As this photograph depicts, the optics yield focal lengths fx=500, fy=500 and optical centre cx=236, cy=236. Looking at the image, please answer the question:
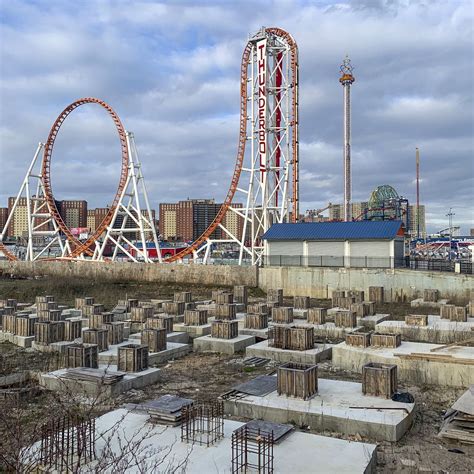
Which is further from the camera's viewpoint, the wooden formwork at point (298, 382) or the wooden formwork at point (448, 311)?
the wooden formwork at point (448, 311)

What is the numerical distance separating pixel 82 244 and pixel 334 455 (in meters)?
36.9

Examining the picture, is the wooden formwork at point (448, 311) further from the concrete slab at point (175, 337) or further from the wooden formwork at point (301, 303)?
the concrete slab at point (175, 337)

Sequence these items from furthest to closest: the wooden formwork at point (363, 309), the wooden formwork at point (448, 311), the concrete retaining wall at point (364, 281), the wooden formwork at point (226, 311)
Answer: the concrete retaining wall at point (364, 281) → the wooden formwork at point (363, 309) → the wooden formwork at point (226, 311) → the wooden formwork at point (448, 311)

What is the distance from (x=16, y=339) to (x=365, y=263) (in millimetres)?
18171

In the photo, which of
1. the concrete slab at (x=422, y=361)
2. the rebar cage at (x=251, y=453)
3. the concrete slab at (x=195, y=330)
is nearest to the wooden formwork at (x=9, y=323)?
the concrete slab at (x=195, y=330)

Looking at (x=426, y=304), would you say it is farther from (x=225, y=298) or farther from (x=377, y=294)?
(x=225, y=298)

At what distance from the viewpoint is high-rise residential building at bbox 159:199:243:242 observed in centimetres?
13788

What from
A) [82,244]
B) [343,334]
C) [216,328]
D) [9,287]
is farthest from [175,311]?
[82,244]

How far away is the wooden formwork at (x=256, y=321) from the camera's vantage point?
54.9 feet

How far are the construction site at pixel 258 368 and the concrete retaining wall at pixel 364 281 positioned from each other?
63mm

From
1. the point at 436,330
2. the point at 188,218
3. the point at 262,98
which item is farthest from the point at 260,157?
the point at 188,218

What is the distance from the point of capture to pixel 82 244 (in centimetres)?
4094

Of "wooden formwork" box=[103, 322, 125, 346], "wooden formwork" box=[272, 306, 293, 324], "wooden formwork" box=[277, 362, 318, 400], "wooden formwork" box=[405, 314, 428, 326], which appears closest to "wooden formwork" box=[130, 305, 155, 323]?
"wooden formwork" box=[103, 322, 125, 346]

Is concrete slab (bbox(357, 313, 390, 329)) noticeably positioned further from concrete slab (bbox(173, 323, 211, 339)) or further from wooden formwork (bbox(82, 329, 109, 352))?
wooden formwork (bbox(82, 329, 109, 352))
